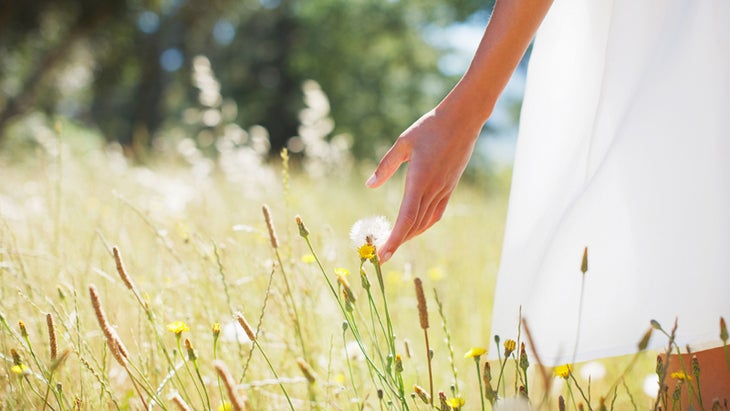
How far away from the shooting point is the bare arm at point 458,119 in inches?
39.8

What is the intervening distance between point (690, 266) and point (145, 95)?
18.9 meters

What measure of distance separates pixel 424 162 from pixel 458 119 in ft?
0.34

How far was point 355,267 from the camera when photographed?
7.00 ft

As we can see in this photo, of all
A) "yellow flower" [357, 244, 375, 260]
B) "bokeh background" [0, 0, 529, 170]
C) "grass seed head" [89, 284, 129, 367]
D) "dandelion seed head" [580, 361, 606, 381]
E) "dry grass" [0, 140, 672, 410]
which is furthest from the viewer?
"bokeh background" [0, 0, 529, 170]

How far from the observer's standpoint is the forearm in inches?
40.5

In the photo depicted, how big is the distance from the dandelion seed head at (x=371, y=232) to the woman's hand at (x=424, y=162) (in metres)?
0.02

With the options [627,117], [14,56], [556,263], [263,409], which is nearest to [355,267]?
[263,409]

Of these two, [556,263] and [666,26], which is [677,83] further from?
[556,263]

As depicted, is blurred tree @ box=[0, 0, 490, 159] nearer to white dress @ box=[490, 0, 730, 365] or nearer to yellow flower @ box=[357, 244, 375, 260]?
white dress @ box=[490, 0, 730, 365]

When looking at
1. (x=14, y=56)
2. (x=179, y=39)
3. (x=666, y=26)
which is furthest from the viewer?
(x=179, y=39)

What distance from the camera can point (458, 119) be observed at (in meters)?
1.04

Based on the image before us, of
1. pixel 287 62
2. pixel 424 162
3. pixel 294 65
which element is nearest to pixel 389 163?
pixel 424 162

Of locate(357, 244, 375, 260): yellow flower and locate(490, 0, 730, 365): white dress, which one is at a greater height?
locate(490, 0, 730, 365): white dress

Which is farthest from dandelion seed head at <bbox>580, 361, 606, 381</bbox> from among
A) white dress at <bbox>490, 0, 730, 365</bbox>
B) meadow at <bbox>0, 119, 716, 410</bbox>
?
white dress at <bbox>490, 0, 730, 365</bbox>
